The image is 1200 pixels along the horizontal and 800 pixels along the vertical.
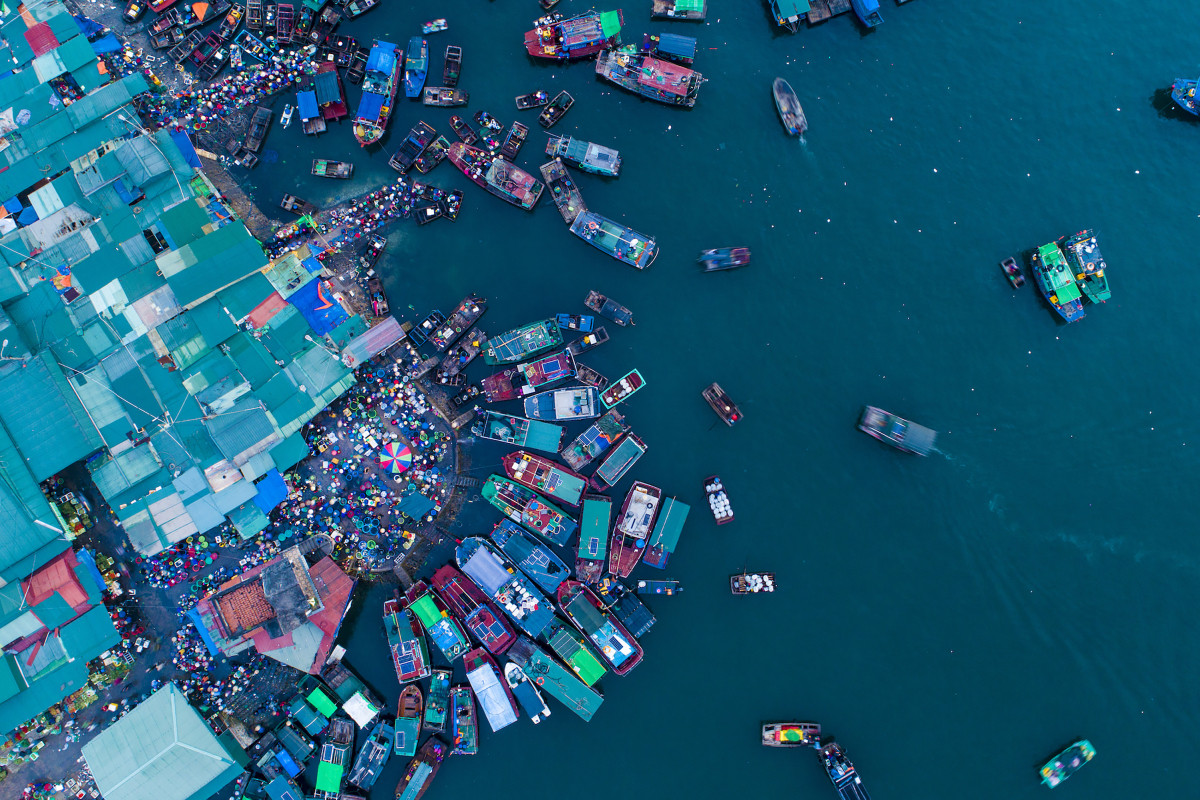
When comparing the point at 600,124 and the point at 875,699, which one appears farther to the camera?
the point at 600,124

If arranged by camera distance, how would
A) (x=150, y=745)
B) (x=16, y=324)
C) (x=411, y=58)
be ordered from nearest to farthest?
(x=150, y=745) → (x=16, y=324) → (x=411, y=58)

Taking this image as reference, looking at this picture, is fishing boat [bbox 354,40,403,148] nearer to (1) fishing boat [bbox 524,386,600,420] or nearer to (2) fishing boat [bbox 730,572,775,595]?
(1) fishing boat [bbox 524,386,600,420]

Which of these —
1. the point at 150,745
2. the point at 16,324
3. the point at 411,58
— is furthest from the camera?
the point at 411,58

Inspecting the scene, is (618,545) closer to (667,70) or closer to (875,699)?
(875,699)

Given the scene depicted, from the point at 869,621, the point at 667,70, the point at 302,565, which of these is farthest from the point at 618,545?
the point at 667,70

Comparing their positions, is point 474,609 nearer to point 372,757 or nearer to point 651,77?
point 372,757

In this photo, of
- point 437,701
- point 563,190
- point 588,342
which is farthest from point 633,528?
point 563,190
